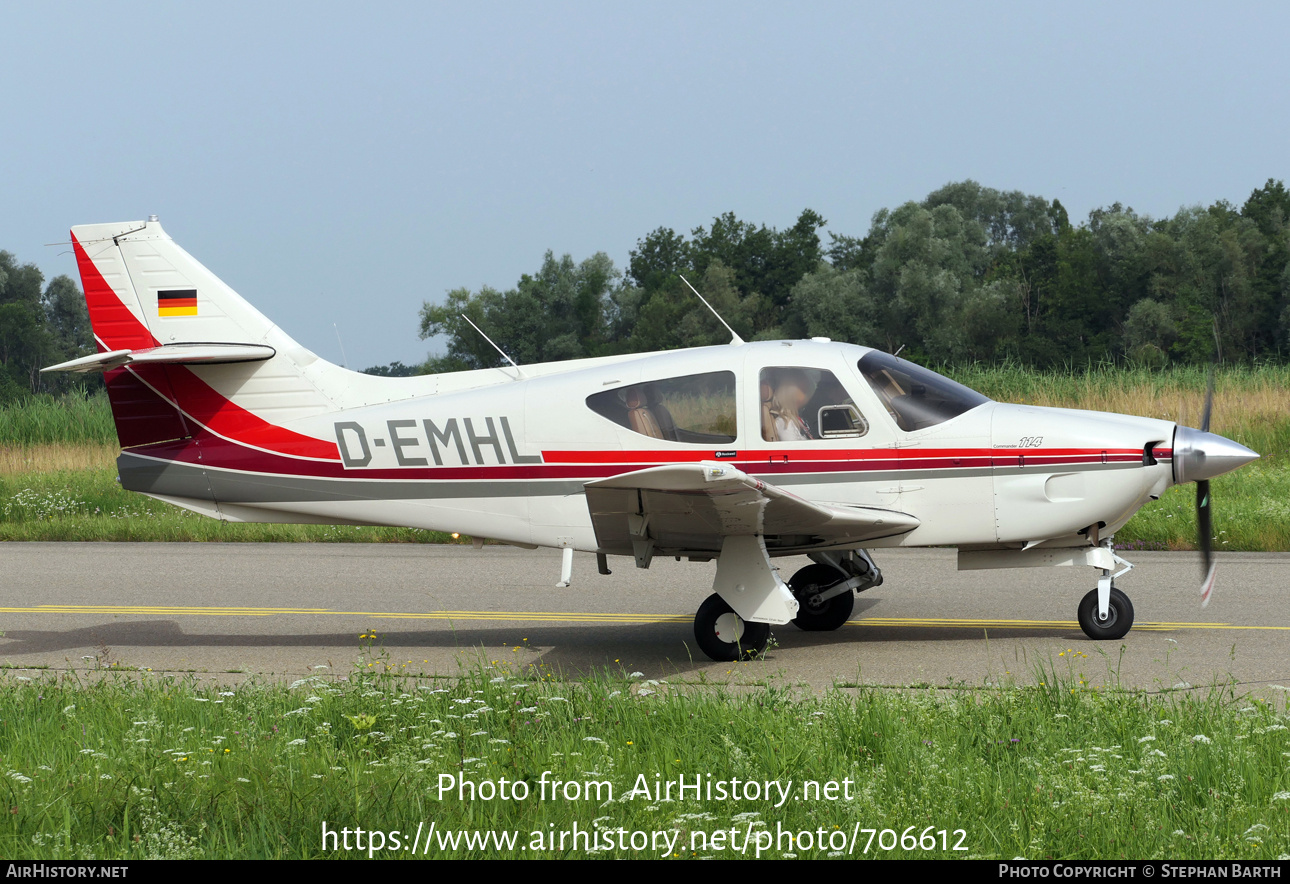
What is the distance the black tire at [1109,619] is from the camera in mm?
7816

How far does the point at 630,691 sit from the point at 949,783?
198 centimetres

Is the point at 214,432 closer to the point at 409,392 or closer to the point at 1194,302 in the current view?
the point at 409,392

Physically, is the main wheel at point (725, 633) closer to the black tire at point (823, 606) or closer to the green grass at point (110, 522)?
the black tire at point (823, 606)

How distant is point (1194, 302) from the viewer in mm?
48188

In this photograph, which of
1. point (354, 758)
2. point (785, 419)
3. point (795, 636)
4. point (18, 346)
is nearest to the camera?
point (354, 758)

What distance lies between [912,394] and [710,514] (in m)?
1.84

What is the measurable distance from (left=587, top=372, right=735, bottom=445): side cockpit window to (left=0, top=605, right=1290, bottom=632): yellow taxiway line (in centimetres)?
203

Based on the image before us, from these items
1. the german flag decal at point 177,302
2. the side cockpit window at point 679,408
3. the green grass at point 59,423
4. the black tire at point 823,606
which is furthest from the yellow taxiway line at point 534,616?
the green grass at point 59,423

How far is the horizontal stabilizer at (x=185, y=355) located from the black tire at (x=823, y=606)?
14.9 feet

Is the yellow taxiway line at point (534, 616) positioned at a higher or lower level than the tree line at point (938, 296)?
lower

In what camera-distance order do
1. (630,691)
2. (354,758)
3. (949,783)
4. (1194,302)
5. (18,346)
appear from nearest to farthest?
(949,783) < (354,758) < (630,691) < (1194,302) < (18,346)

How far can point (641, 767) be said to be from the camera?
491cm

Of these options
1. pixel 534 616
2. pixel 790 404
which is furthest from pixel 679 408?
pixel 534 616

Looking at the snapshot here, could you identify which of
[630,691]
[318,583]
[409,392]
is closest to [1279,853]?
[630,691]
